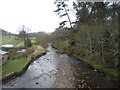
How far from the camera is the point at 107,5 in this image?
13.3 metres

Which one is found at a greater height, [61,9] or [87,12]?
[61,9]

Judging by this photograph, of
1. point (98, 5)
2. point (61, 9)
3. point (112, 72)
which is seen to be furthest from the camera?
point (61, 9)

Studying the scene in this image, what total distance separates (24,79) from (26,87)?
190 centimetres

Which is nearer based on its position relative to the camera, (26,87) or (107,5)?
(26,87)

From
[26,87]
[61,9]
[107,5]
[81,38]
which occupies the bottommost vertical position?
[26,87]

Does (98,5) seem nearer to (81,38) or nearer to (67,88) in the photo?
(81,38)

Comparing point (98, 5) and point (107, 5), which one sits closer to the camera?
point (107, 5)

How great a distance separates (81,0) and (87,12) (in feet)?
11.6

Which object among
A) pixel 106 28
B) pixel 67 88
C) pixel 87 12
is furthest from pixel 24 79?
pixel 87 12

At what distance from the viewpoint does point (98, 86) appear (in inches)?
364

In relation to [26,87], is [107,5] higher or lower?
higher

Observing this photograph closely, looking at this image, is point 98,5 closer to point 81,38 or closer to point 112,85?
point 81,38

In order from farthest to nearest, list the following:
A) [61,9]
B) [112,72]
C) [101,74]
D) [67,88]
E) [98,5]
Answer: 1. [61,9]
2. [98,5]
3. [101,74]
4. [112,72]
5. [67,88]

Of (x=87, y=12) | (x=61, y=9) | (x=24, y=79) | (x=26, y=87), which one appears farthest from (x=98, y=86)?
(x=61, y=9)
